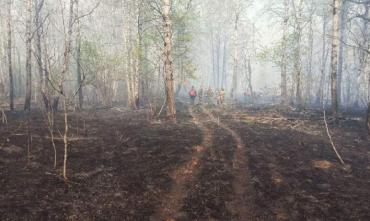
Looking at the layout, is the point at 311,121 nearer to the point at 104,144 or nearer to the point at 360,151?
the point at 360,151

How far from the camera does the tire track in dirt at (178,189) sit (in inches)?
291

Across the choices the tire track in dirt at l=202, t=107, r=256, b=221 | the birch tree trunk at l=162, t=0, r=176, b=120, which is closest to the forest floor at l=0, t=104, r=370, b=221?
the tire track in dirt at l=202, t=107, r=256, b=221

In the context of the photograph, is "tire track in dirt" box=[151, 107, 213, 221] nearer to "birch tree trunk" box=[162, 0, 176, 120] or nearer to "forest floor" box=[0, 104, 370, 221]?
"forest floor" box=[0, 104, 370, 221]

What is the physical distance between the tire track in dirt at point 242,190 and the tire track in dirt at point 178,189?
3.71 feet

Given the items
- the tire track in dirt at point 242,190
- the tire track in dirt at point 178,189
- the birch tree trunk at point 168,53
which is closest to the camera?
the tire track in dirt at point 178,189

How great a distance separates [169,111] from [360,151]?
9070 millimetres

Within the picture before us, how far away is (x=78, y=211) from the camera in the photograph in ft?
23.1

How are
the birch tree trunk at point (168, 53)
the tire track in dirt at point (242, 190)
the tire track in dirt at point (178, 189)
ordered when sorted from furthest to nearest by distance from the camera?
the birch tree trunk at point (168, 53)
the tire track in dirt at point (242, 190)
the tire track in dirt at point (178, 189)

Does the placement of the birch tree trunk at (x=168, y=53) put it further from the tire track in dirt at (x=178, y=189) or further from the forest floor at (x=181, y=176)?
the tire track in dirt at (x=178, y=189)

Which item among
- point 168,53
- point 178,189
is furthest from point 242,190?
point 168,53

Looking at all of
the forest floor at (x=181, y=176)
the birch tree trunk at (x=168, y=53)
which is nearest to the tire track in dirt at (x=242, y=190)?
the forest floor at (x=181, y=176)

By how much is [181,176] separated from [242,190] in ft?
5.52

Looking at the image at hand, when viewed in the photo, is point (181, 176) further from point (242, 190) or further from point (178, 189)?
point (242, 190)

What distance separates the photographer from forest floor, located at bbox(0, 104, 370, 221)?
7.42 metres
